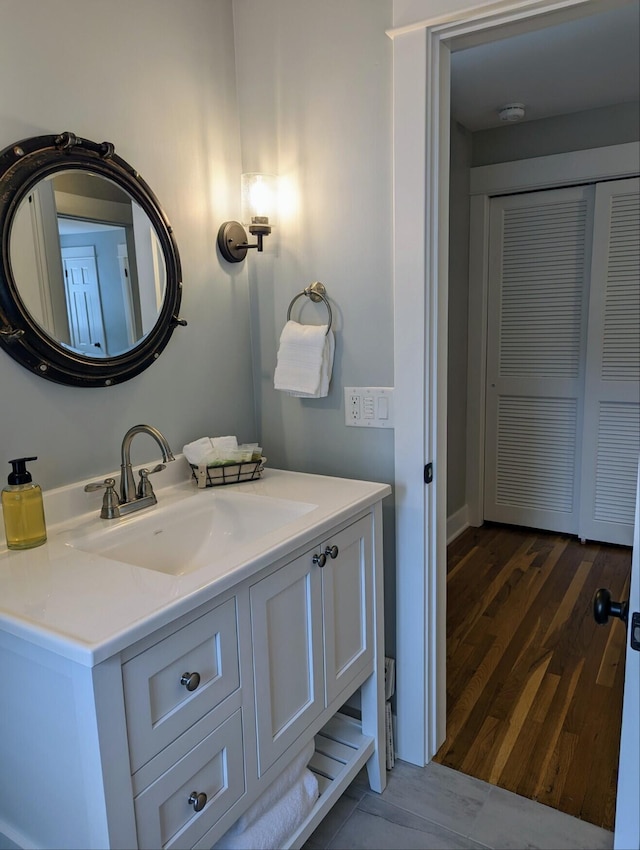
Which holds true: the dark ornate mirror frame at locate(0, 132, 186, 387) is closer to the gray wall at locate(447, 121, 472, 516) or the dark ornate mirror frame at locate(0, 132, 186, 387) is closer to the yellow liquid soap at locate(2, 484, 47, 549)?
the yellow liquid soap at locate(2, 484, 47, 549)

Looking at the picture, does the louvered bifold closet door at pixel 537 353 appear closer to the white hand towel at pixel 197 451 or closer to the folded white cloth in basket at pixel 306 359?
the folded white cloth in basket at pixel 306 359

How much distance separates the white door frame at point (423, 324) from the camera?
59.4 inches

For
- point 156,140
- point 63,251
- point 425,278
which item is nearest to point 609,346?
point 425,278

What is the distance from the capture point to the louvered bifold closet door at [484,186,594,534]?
3.39 meters

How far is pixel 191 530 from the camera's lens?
4.99 ft

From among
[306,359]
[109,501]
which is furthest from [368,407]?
[109,501]

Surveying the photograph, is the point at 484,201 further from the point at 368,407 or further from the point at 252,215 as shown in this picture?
the point at 368,407

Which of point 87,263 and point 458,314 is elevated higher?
point 87,263

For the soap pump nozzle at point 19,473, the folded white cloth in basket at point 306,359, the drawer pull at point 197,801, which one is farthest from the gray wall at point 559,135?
the drawer pull at point 197,801

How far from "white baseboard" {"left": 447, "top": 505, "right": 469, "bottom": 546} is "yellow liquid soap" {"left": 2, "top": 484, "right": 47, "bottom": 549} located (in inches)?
106

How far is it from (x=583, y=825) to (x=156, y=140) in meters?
2.19

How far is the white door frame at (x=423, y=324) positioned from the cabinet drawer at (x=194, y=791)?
760mm

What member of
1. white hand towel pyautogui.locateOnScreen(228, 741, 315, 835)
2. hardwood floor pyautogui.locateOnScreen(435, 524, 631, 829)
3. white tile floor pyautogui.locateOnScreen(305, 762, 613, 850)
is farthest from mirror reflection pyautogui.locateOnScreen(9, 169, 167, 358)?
hardwood floor pyautogui.locateOnScreen(435, 524, 631, 829)

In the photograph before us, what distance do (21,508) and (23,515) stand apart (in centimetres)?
2
